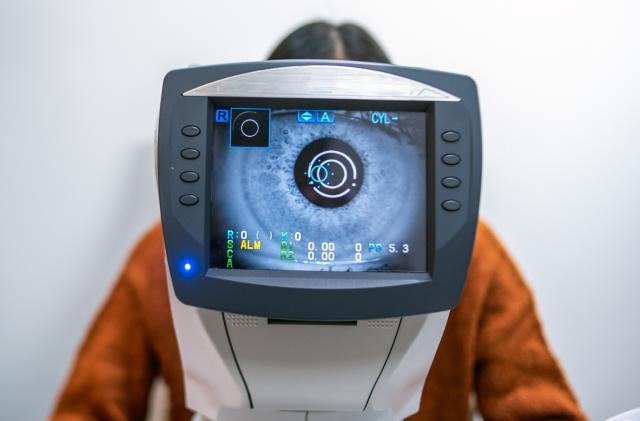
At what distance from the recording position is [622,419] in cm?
45

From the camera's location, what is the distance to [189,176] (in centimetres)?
41

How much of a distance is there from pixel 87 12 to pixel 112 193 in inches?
12.2

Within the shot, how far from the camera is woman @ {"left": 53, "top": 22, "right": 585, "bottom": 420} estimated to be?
69cm

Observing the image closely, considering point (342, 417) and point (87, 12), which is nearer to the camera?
point (342, 417)

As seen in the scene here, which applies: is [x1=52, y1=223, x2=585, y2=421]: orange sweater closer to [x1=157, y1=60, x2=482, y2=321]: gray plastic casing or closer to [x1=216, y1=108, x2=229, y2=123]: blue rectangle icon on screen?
[x1=157, y1=60, x2=482, y2=321]: gray plastic casing

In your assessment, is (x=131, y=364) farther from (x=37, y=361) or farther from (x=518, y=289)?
(x=518, y=289)

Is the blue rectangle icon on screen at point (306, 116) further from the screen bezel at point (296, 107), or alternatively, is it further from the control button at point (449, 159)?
the control button at point (449, 159)

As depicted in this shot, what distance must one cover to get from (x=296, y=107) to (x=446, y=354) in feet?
1.66

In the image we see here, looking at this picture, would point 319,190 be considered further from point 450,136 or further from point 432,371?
point 432,371

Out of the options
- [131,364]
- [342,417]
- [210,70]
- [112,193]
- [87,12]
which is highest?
[87,12]

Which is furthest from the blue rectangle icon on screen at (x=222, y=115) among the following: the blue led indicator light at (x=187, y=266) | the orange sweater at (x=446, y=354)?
the orange sweater at (x=446, y=354)

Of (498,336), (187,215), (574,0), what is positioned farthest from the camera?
(574,0)

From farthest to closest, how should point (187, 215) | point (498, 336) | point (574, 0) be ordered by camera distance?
point (574, 0) → point (498, 336) → point (187, 215)

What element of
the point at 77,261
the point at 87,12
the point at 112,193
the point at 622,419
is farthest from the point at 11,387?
the point at 622,419
